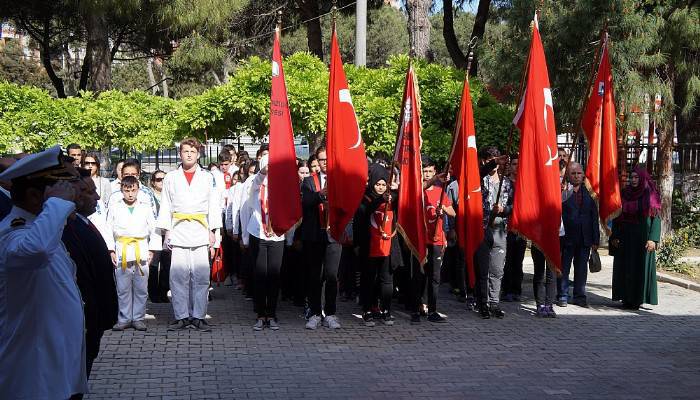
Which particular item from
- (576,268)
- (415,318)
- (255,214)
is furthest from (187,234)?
(576,268)

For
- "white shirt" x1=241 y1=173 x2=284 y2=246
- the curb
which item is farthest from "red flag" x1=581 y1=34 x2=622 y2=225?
"white shirt" x1=241 y1=173 x2=284 y2=246

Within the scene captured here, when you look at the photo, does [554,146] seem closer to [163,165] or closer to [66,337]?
[66,337]

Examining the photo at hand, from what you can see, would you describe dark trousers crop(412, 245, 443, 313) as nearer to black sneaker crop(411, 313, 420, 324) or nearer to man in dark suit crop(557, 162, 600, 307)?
black sneaker crop(411, 313, 420, 324)

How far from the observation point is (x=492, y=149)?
11531 millimetres

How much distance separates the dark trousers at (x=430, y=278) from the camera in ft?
34.6

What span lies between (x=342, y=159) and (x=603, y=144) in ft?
10.5

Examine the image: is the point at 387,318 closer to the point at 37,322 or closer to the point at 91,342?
the point at 91,342

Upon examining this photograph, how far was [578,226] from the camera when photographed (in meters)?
11.7

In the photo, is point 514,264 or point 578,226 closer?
point 578,226

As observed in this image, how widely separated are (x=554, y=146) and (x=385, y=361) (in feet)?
10.5

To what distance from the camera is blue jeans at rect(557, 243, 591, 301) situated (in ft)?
38.6

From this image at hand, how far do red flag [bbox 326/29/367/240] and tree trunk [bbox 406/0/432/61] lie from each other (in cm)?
755

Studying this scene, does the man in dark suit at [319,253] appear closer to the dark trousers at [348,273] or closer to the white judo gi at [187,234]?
the white judo gi at [187,234]

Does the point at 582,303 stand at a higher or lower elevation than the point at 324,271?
lower
